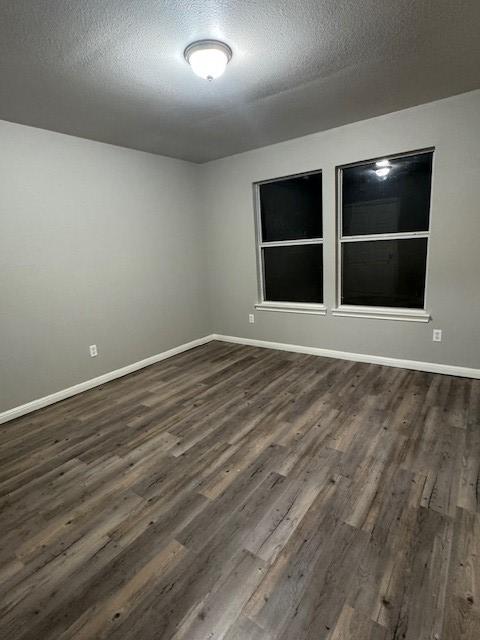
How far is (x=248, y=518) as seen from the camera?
5.56ft

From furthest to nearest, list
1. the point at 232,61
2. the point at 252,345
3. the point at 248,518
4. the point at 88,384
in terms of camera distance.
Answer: the point at 252,345
the point at 88,384
the point at 232,61
the point at 248,518

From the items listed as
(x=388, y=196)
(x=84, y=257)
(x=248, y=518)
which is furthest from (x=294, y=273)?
(x=248, y=518)

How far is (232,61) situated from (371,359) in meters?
3.06

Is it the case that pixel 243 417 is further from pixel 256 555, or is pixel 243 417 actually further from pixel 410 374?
pixel 410 374

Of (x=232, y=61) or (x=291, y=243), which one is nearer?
(x=232, y=61)

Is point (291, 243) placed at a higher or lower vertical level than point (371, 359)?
higher

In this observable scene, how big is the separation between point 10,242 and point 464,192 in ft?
13.2

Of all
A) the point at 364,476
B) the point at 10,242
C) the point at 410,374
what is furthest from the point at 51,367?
the point at 410,374

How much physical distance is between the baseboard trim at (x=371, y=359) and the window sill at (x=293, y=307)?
1.48 ft

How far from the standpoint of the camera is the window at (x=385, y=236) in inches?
130

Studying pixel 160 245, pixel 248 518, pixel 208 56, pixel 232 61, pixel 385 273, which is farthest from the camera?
pixel 160 245

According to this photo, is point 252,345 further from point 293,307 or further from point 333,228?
point 333,228

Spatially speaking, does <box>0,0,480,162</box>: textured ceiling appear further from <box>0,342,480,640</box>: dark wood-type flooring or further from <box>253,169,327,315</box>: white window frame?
<box>0,342,480,640</box>: dark wood-type flooring

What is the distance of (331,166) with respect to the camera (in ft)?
11.7
